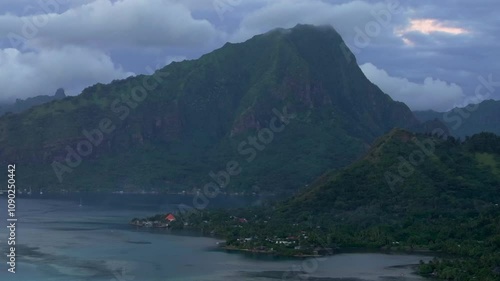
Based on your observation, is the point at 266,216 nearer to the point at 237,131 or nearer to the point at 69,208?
the point at 69,208

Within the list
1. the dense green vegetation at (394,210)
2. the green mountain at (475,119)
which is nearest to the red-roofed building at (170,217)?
the dense green vegetation at (394,210)

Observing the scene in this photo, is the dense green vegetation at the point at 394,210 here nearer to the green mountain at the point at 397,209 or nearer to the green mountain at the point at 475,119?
the green mountain at the point at 397,209

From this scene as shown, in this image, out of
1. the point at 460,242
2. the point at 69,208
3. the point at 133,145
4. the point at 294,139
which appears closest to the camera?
the point at 460,242

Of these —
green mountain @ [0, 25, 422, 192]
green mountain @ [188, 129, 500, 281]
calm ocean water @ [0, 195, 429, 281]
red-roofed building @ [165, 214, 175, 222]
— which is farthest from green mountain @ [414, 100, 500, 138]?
calm ocean water @ [0, 195, 429, 281]

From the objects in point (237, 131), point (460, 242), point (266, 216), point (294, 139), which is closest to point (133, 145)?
point (237, 131)

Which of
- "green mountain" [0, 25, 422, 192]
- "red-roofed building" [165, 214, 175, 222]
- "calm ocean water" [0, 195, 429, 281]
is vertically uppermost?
"green mountain" [0, 25, 422, 192]

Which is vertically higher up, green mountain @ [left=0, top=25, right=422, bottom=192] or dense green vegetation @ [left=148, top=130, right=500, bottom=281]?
green mountain @ [left=0, top=25, right=422, bottom=192]

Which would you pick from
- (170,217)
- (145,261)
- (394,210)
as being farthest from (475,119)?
(145,261)

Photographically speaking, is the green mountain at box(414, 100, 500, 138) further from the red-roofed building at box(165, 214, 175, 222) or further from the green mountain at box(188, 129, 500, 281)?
the red-roofed building at box(165, 214, 175, 222)
